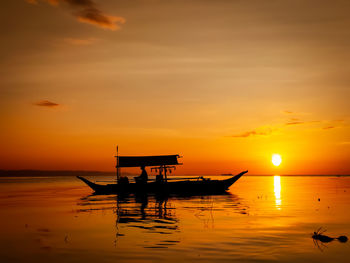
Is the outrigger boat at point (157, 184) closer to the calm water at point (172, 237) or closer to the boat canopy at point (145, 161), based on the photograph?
the boat canopy at point (145, 161)

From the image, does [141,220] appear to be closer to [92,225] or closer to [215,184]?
[92,225]

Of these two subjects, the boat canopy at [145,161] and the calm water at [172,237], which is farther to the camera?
the boat canopy at [145,161]

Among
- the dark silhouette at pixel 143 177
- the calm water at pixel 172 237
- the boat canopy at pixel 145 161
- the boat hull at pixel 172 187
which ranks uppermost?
the boat canopy at pixel 145 161

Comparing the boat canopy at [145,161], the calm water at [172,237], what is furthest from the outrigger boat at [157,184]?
the calm water at [172,237]

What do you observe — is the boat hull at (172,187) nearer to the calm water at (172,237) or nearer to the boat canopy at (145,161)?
the boat canopy at (145,161)

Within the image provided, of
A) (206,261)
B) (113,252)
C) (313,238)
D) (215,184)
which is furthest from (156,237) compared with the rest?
(215,184)

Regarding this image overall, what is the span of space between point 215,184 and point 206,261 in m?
33.6

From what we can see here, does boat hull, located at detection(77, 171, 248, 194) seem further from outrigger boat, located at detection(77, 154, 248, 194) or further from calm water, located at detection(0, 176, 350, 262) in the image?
calm water, located at detection(0, 176, 350, 262)

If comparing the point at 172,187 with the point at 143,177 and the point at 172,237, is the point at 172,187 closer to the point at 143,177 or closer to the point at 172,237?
the point at 143,177

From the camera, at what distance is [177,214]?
26.2 m

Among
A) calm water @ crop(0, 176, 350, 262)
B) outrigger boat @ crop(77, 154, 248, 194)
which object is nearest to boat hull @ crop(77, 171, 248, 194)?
outrigger boat @ crop(77, 154, 248, 194)

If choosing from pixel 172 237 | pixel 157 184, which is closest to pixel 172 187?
pixel 157 184

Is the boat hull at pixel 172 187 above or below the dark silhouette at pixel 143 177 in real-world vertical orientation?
below

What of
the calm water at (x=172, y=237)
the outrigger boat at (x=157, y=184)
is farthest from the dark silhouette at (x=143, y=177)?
the calm water at (x=172, y=237)
